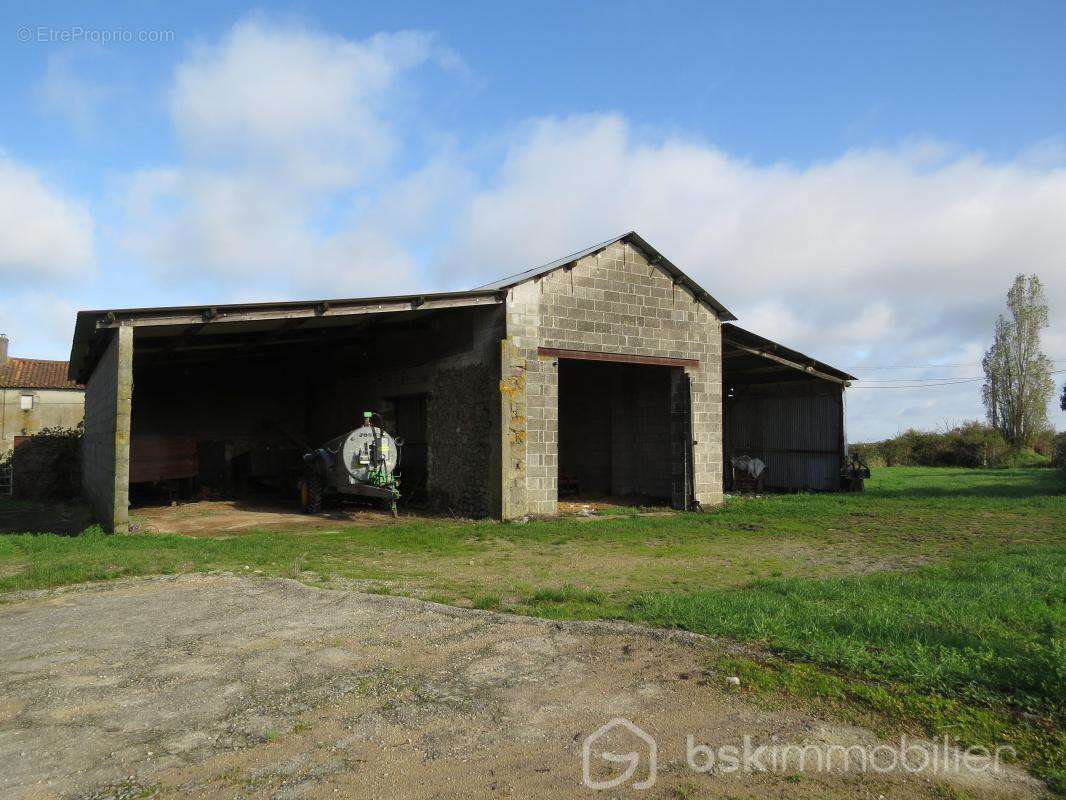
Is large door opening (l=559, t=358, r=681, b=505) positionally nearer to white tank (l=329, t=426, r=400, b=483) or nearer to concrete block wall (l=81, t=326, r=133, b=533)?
white tank (l=329, t=426, r=400, b=483)

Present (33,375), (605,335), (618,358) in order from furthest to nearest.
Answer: (33,375)
(618,358)
(605,335)

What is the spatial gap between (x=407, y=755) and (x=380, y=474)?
35.6 feet

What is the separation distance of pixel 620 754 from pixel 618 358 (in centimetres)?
1176

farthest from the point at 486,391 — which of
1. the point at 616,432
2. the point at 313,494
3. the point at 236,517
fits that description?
the point at 616,432

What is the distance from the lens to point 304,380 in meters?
23.5

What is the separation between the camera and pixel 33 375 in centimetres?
3244

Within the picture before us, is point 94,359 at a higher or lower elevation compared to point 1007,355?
lower

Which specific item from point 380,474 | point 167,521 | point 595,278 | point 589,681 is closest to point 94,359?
point 167,521

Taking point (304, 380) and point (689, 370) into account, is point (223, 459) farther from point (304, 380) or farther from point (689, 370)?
point (689, 370)

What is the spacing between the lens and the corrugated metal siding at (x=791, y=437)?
20.4 m

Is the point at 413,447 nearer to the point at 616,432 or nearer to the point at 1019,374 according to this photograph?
the point at 616,432

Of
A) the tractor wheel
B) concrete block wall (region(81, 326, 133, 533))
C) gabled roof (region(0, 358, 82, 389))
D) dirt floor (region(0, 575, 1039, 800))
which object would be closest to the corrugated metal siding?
the tractor wheel

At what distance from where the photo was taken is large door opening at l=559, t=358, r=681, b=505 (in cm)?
1731

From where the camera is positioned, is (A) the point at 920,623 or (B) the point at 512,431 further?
(B) the point at 512,431
